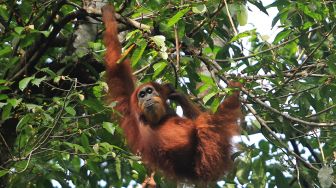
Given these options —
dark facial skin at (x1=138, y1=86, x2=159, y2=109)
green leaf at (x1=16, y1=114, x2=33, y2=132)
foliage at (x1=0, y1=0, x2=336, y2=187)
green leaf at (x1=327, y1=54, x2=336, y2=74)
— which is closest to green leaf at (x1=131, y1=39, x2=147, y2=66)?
foliage at (x1=0, y1=0, x2=336, y2=187)

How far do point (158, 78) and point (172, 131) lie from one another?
529 millimetres

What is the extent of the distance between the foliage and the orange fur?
0.50 ft

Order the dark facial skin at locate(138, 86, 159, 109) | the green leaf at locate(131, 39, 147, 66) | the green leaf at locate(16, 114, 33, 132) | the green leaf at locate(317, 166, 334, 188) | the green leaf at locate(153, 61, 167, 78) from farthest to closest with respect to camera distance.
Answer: the dark facial skin at locate(138, 86, 159, 109) → the green leaf at locate(16, 114, 33, 132) → the green leaf at locate(153, 61, 167, 78) → the green leaf at locate(131, 39, 147, 66) → the green leaf at locate(317, 166, 334, 188)

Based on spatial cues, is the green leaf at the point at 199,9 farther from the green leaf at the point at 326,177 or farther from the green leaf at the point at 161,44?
the green leaf at the point at 326,177

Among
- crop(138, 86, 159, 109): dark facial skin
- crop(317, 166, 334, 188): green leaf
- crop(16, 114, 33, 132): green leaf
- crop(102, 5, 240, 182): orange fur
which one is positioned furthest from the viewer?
crop(138, 86, 159, 109): dark facial skin

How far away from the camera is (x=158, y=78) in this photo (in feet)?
18.4

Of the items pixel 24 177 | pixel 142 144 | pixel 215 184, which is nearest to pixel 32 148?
pixel 24 177

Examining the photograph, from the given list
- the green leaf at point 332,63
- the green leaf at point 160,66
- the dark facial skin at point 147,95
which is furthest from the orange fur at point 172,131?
the green leaf at point 332,63

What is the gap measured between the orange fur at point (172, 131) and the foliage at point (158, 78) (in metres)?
0.15

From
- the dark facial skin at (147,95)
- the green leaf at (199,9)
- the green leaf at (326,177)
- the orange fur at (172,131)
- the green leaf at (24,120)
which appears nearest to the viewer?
the green leaf at (326,177)

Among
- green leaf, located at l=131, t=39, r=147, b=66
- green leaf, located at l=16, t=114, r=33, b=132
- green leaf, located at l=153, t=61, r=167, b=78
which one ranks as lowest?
green leaf, located at l=16, t=114, r=33, b=132

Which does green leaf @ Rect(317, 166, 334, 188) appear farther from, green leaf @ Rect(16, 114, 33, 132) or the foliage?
green leaf @ Rect(16, 114, 33, 132)

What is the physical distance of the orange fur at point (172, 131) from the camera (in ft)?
17.3

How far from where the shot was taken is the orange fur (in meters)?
5.29
